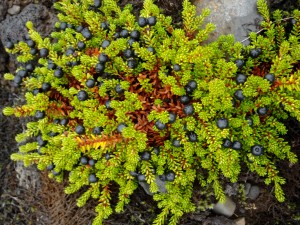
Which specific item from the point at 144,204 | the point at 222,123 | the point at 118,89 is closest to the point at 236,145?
the point at 222,123

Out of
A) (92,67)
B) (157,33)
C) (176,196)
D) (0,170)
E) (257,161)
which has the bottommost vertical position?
(0,170)

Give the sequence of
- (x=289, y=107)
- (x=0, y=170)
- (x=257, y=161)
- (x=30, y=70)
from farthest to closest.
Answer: (x=0, y=170) < (x=30, y=70) < (x=257, y=161) < (x=289, y=107)

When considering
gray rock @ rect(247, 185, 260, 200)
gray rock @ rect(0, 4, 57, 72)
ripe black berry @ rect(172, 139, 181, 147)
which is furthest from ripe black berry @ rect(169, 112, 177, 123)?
gray rock @ rect(0, 4, 57, 72)

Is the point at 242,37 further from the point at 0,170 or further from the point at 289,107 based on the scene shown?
the point at 0,170

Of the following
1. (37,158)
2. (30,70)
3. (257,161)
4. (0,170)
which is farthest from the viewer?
(0,170)

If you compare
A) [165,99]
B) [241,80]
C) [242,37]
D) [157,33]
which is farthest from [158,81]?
[242,37]

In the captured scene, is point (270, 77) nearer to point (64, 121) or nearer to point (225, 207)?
point (225, 207)

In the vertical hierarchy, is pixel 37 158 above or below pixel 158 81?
below
